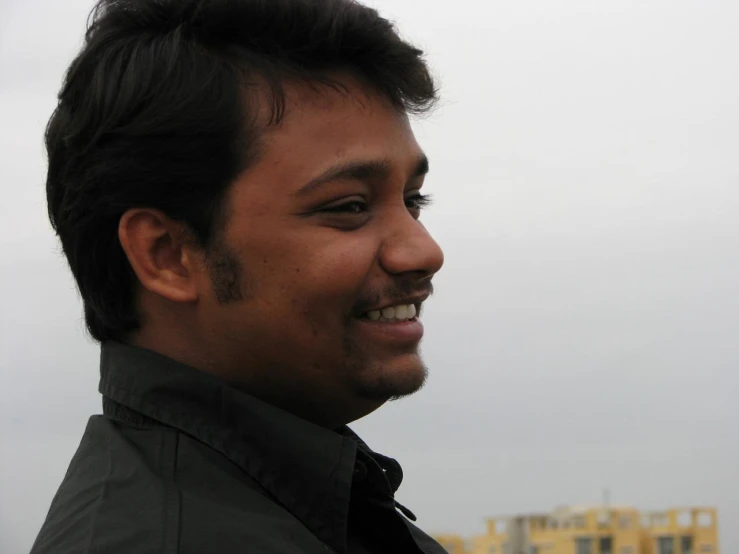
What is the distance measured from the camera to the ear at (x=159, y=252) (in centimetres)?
236

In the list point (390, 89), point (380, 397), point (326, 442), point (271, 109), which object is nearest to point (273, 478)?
point (326, 442)

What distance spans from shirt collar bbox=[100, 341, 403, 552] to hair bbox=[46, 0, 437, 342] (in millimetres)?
298

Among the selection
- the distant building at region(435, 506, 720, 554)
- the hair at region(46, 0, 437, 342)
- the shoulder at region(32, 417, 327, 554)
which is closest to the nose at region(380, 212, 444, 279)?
the hair at region(46, 0, 437, 342)

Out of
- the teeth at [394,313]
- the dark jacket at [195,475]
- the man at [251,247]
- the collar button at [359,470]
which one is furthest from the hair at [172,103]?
the collar button at [359,470]

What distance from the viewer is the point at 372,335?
7.69 feet

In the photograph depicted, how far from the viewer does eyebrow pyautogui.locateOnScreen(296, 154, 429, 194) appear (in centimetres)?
232

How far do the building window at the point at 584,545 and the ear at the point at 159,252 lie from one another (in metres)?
10.2

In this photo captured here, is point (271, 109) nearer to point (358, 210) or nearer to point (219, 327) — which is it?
point (358, 210)

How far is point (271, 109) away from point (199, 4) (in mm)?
320

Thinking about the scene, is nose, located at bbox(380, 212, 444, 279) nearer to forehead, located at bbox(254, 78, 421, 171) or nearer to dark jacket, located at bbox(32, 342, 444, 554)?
forehead, located at bbox(254, 78, 421, 171)

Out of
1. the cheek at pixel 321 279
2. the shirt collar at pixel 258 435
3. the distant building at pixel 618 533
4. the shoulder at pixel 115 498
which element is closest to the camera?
the shoulder at pixel 115 498

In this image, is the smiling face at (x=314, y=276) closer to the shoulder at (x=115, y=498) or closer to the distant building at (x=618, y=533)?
the shoulder at (x=115, y=498)

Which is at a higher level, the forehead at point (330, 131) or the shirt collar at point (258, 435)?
the forehead at point (330, 131)

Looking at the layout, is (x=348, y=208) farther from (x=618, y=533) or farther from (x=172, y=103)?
(x=618, y=533)
